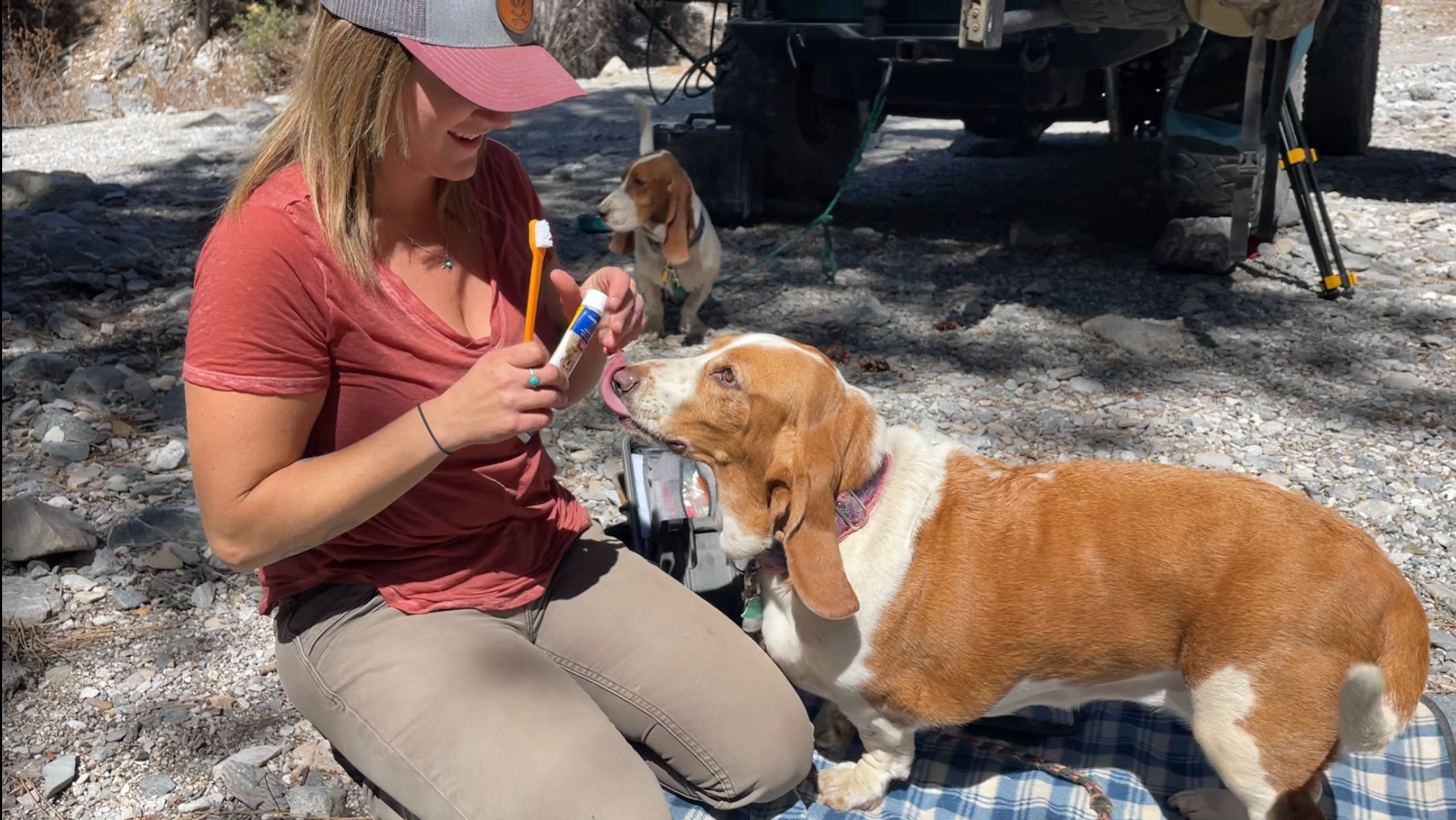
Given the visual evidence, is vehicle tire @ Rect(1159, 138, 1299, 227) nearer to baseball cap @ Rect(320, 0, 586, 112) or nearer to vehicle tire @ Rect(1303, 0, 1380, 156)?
vehicle tire @ Rect(1303, 0, 1380, 156)

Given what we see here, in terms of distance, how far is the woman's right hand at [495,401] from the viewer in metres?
1.92

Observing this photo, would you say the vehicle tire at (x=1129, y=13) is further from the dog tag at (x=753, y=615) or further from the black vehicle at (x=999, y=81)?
the dog tag at (x=753, y=615)

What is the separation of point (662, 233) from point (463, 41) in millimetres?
2983

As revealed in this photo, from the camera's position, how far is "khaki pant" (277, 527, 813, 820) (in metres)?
2.08

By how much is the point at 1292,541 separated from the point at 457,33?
1819mm

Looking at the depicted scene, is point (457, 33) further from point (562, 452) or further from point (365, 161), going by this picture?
point (562, 452)

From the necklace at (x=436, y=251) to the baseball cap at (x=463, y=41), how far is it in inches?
15.9

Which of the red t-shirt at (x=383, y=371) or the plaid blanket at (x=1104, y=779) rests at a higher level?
the red t-shirt at (x=383, y=371)

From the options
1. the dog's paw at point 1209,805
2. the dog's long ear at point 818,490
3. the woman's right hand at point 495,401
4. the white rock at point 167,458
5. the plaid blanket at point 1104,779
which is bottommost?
the plaid blanket at point 1104,779

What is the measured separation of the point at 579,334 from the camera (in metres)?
2.16

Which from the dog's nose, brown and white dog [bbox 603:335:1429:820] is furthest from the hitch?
the dog's nose

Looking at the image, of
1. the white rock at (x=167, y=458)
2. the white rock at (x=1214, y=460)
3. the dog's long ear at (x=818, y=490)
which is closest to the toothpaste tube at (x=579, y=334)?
the dog's long ear at (x=818, y=490)

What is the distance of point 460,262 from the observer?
96.0 inches

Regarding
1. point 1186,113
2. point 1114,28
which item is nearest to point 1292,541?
point 1114,28
